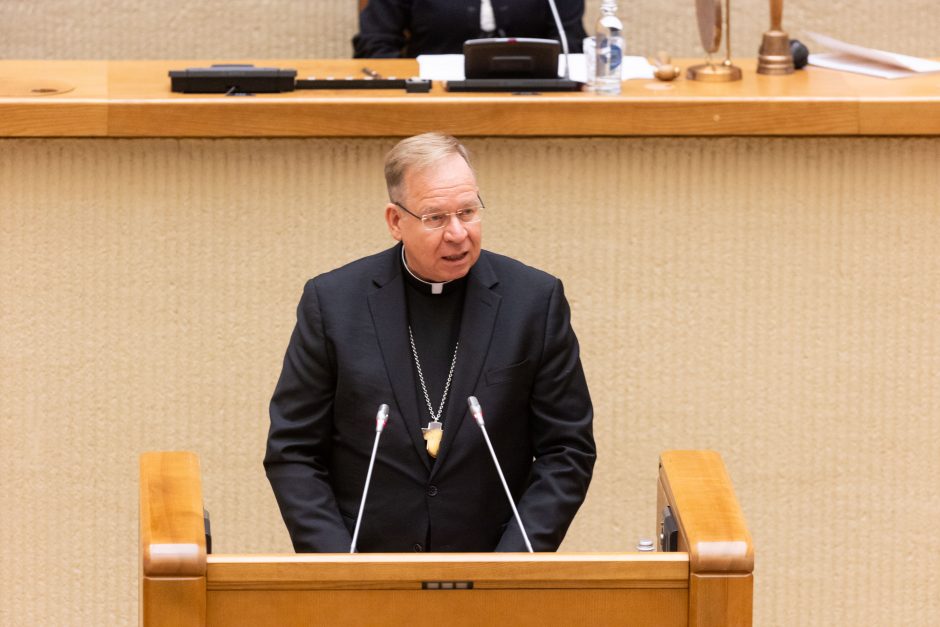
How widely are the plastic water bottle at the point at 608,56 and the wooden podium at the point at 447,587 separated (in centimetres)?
152

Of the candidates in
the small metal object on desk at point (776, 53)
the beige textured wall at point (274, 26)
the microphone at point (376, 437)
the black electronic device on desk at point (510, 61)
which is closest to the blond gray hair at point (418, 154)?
the microphone at point (376, 437)

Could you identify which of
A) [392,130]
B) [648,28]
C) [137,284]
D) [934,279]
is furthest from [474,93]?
[648,28]

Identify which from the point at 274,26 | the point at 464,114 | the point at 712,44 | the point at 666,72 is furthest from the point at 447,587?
the point at 274,26

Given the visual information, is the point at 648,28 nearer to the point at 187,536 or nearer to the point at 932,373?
the point at 932,373

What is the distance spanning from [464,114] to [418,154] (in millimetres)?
689

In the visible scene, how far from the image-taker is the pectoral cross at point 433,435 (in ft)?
8.52

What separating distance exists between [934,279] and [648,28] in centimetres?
206

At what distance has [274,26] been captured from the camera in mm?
5203

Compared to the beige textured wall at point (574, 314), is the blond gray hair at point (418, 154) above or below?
above

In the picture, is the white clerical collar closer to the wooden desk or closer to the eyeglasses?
the eyeglasses

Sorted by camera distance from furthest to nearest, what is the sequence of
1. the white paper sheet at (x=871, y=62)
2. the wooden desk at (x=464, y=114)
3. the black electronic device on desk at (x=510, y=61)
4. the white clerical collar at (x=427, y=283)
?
the white paper sheet at (x=871, y=62) < the black electronic device on desk at (x=510, y=61) < the wooden desk at (x=464, y=114) < the white clerical collar at (x=427, y=283)

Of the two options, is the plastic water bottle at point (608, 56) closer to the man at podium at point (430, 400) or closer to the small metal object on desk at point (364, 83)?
the small metal object on desk at point (364, 83)

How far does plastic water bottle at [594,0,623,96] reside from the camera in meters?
3.34

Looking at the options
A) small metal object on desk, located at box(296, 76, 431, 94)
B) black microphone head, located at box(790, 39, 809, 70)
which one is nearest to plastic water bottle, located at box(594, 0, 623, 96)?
small metal object on desk, located at box(296, 76, 431, 94)
